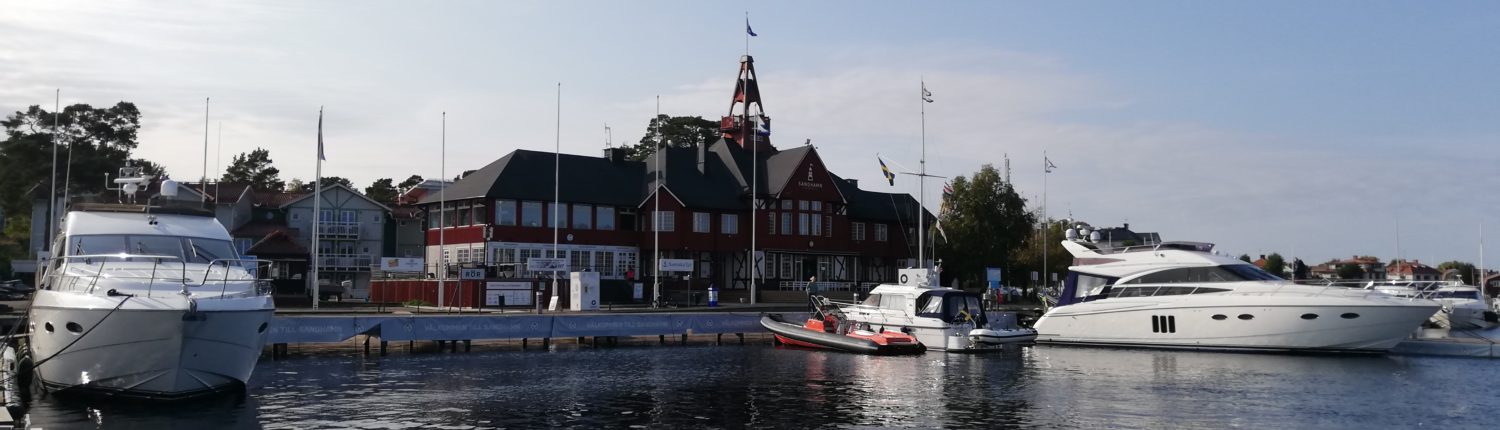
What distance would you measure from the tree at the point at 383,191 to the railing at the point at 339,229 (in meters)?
25.3

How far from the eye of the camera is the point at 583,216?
60344 millimetres

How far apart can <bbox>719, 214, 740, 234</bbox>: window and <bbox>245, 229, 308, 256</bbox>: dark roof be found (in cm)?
2213

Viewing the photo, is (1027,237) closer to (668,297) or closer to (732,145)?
(732,145)

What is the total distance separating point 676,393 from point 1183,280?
22.0 metres

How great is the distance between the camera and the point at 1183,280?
38719 millimetres

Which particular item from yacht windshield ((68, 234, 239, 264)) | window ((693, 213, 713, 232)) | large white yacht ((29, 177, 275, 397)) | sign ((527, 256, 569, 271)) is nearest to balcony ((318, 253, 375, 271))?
window ((693, 213, 713, 232))

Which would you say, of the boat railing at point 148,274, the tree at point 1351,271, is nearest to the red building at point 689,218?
the boat railing at point 148,274

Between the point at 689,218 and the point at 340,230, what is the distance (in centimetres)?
2613

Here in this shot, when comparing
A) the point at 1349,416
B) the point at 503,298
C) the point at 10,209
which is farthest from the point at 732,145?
the point at 10,209

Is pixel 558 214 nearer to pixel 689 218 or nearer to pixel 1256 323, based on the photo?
pixel 689 218

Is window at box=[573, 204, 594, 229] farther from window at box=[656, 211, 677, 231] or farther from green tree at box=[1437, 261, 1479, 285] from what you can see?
green tree at box=[1437, 261, 1479, 285]

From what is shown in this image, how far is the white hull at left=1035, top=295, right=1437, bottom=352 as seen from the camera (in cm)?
3462

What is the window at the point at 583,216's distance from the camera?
59.9 meters

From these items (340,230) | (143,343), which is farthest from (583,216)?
(143,343)
